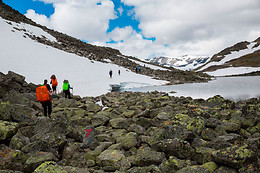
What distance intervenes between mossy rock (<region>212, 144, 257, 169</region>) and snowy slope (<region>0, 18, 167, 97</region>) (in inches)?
817

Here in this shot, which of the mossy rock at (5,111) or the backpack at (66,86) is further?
the backpack at (66,86)

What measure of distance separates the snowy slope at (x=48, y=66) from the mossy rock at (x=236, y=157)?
2075cm

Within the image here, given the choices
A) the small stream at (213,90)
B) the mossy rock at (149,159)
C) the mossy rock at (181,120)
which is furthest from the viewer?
the small stream at (213,90)

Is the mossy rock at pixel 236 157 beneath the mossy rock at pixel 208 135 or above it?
above

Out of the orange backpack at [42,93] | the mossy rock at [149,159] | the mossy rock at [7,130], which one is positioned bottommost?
the mossy rock at [149,159]

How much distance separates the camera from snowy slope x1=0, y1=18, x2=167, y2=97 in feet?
90.4

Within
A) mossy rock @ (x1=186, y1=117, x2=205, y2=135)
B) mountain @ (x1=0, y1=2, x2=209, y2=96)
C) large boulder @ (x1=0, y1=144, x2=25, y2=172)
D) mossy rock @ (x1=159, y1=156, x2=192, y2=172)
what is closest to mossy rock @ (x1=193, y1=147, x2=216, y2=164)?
mossy rock @ (x1=159, y1=156, x2=192, y2=172)

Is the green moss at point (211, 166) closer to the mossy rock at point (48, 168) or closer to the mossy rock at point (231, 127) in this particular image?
the mossy rock at point (48, 168)

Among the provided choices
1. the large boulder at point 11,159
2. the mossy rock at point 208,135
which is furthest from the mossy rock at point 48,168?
the mossy rock at point 208,135

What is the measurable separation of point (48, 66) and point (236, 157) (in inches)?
1419

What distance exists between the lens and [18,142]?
5.65m

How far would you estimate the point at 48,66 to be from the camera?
112 feet

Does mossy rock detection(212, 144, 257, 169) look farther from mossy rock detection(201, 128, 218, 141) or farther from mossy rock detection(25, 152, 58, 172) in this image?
mossy rock detection(25, 152, 58, 172)

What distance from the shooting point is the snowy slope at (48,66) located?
90.4ft
